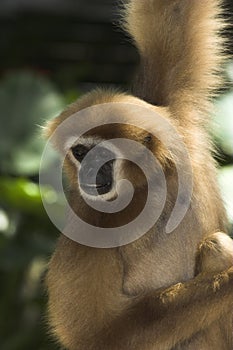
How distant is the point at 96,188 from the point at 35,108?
3265mm

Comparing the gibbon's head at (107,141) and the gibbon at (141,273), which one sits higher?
the gibbon's head at (107,141)

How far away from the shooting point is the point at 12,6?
10008mm

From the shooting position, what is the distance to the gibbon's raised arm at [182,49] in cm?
419

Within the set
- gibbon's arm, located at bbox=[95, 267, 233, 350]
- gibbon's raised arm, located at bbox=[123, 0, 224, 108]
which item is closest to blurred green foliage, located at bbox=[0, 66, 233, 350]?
gibbon's raised arm, located at bbox=[123, 0, 224, 108]

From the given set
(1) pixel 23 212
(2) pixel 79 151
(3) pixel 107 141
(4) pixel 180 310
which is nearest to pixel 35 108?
(1) pixel 23 212

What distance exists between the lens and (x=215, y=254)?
364 cm

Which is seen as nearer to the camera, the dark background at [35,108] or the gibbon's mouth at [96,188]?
the gibbon's mouth at [96,188]

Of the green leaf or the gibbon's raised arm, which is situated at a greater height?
the gibbon's raised arm

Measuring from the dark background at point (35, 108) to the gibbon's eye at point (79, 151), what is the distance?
2.47 feet

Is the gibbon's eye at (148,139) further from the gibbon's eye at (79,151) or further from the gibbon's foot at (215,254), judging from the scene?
the gibbon's foot at (215,254)

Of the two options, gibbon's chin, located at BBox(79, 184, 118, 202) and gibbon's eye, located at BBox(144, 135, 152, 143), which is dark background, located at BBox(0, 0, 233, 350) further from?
gibbon's chin, located at BBox(79, 184, 118, 202)

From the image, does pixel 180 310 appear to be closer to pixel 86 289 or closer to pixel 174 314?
pixel 174 314

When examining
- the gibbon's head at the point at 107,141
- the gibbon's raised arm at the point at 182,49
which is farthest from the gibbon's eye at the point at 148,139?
the gibbon's raised arm at the point at 182,49

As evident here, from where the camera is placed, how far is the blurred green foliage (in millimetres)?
6043
